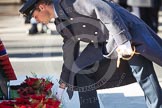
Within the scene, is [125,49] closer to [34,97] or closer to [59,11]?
[59,11]

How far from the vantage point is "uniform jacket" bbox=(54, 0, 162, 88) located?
3369 mm

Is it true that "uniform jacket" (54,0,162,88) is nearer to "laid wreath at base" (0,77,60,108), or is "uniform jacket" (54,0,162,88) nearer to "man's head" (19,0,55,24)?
"man's head" (19,0,55,24)

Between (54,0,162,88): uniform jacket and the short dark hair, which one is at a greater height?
the short dark hair

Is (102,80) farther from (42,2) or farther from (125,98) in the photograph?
(125,98)

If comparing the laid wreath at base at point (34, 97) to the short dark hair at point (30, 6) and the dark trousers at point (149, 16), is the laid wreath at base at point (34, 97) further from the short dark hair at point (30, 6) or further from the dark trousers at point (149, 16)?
the dark trousers at point (149, 16)

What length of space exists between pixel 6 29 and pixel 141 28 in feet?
24.5

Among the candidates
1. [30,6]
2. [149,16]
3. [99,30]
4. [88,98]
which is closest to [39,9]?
[30,6]

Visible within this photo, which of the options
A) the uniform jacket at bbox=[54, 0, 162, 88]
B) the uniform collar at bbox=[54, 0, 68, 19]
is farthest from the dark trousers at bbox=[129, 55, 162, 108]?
the uniform collar at bbox=[54, 0, 68, 19]

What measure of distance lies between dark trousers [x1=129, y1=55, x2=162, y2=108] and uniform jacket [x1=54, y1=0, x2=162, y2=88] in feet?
0.33

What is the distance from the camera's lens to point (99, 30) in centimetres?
360

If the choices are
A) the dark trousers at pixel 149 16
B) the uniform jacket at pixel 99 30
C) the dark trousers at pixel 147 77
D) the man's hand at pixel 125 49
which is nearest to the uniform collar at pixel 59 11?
the uniform jacket at pixel 99 30

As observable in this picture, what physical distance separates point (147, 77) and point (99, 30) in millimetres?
507

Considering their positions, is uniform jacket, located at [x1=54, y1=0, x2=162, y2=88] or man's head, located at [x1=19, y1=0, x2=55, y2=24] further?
man's head, located at [x1=19, y1=0, x2=55, y2=24]

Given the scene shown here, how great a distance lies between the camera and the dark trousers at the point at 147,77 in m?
3.62
